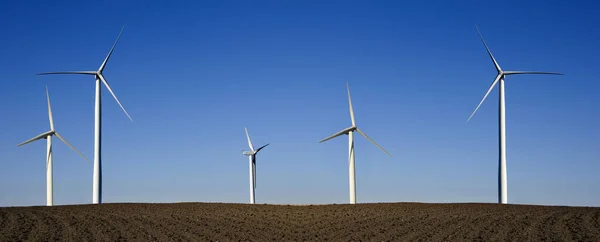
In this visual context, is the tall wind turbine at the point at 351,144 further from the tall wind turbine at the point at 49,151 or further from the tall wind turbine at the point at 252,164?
the tall wind turbine at the point at 49,151

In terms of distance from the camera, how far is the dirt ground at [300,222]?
3123 cm

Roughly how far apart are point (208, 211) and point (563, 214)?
19.5 meters

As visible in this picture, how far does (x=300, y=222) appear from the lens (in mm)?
Answer: 38656

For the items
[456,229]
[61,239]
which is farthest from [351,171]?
[61,239]

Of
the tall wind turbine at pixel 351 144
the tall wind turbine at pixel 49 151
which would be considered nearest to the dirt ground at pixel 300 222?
the tall wind turbine at pixel 351 144

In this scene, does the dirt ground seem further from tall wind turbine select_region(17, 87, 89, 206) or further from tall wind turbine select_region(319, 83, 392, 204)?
tall wind turbine select_region(17, 87, 89, 206)

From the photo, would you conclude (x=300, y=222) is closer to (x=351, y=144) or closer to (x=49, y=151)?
(x=351, y=144)

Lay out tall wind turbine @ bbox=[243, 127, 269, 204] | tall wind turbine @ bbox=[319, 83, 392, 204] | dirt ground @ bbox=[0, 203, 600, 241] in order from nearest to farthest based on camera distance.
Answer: dirt ground @ bbox=[0, 203, 600, 241] → tall wind turbine @ bbox=[319, 83, 392, 204] → tall wind turbine @ bbox=[243, 127, 269, 204]

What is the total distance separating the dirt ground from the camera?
31.2 meters

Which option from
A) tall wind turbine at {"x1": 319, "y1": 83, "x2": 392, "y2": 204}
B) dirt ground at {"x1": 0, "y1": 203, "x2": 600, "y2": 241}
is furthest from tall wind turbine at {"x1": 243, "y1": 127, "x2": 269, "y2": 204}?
dirt ground at {"x1": 0, "y1": 203, "x2": 600, "y2": 241}

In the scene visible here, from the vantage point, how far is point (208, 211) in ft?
142

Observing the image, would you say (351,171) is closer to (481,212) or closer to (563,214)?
(481,212)

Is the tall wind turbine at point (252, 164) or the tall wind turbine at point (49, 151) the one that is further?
the tall wind turbine at point (252, 164)

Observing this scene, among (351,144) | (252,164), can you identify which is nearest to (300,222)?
(351,144)
